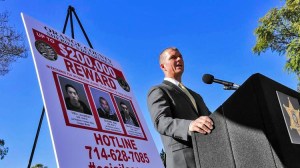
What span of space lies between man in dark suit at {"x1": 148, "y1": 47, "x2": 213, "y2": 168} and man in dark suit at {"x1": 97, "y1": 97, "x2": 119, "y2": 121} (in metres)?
0.72

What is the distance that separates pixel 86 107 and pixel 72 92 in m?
0.15

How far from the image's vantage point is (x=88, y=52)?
2814mm

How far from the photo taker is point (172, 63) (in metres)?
2.00

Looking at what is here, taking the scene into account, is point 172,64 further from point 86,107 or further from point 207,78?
point 86,107

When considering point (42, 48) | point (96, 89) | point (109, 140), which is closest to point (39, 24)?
point (42, 48)

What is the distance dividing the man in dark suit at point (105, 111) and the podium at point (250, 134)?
1.33 m

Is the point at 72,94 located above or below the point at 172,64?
above

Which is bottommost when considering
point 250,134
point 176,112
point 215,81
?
point 250,134

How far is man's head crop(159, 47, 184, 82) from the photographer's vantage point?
1.99 metres

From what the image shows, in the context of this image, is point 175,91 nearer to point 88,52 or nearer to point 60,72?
point 60,72

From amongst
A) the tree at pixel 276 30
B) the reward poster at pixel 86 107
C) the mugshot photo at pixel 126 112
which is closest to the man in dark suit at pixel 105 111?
the reward poster at pixel 86 107

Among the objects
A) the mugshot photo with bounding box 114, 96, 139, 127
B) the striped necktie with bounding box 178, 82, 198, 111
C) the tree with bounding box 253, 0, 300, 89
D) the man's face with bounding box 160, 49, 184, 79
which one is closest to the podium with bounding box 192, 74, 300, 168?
the striped necktie with bounding box 178, 82, 198, 111

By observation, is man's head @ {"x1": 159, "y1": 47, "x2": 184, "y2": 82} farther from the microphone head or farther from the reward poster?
the reward poster

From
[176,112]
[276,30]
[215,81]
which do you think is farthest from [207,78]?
[276,30]
